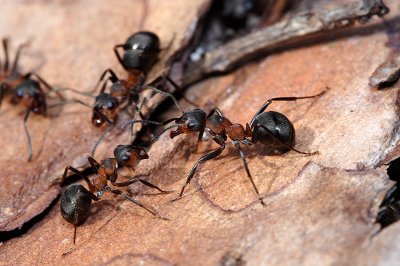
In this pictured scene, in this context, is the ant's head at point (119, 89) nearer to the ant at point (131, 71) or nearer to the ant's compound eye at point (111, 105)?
the ant at point (131, 71)

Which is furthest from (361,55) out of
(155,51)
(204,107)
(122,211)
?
(122,211)

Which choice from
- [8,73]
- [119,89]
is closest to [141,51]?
[119,89]

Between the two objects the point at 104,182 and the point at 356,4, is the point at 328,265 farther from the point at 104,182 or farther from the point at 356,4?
the point at 356,4

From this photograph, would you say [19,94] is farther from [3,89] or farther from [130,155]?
[130,155]

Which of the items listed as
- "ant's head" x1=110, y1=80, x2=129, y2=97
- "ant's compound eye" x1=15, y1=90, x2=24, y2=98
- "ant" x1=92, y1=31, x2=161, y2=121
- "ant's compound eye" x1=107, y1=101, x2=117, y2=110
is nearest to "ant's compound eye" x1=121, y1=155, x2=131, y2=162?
"ant" x1=92, y1=31, x2=161, y2=121

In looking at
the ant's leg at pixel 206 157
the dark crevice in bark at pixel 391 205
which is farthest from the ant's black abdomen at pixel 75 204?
the dark crevice in bark at pixel 391 205

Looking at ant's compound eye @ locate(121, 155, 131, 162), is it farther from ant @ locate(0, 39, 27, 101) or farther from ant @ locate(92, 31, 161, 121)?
ant @ locate(0, 39, 27, 101)
